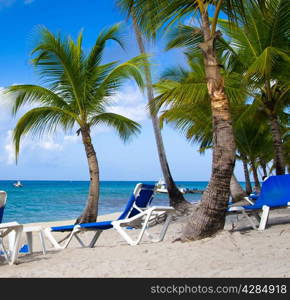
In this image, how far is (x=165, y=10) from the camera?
21.6 feet

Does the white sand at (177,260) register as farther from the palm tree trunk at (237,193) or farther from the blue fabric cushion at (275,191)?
the palm tree trunk at (237,193)

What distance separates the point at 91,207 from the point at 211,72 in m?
5.67

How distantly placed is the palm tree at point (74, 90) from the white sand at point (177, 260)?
4843 mm

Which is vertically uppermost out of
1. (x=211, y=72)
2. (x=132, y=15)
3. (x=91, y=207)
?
(x=132, y=15)

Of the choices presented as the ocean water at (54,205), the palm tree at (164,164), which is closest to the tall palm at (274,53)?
the palm tree at (164,164)

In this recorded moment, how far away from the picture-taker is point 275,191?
23.5 feet

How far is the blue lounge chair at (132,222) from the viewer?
5914 millimetres

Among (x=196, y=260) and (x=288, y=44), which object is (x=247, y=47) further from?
(x=196, y=260)

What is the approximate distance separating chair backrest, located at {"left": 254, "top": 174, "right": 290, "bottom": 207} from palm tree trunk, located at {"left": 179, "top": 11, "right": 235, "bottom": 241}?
144 cm

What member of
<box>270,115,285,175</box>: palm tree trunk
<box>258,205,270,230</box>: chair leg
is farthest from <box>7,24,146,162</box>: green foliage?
<box>258,205,270,230</box>: chair leg

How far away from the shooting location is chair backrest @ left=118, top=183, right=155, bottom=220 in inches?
270
